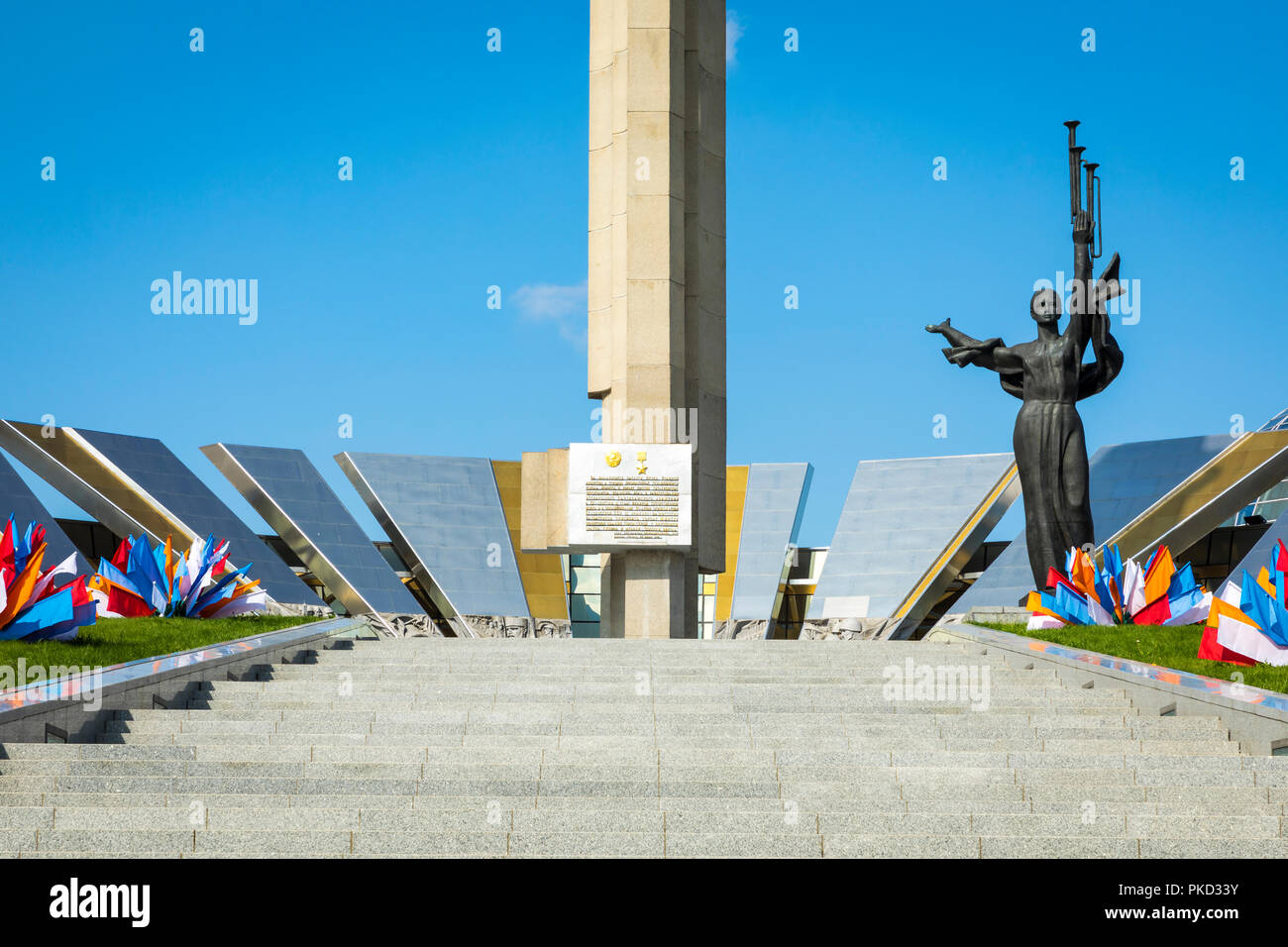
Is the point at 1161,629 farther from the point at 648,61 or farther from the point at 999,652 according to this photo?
the point at 648,61

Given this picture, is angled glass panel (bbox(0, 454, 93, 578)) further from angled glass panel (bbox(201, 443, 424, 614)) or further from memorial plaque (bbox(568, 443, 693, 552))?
memorial plaque (bbox(568, 443, 693, 552))

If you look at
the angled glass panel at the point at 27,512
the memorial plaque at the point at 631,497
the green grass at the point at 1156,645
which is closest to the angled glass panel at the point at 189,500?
the angled glass panel at the point at 27,512

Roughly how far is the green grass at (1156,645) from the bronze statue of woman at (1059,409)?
4.64 feet

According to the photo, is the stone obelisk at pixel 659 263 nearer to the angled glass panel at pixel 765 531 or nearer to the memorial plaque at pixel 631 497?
the memorial plaque at pixel 631 497

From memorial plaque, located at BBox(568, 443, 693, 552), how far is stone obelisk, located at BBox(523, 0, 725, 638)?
16.7 inches

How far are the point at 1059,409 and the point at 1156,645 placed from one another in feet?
13.6

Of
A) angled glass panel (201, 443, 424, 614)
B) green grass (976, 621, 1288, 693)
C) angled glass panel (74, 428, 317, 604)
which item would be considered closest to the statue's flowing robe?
green grass (976, 621, 1288, 693)

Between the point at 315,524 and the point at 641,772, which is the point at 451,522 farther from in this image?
the point at 641,772

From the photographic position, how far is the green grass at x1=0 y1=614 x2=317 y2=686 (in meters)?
7.98

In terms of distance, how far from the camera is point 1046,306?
13.7 m

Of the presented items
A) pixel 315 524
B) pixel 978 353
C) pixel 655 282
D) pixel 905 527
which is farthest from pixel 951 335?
pixel 315 524

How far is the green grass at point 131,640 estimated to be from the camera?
7984mm
